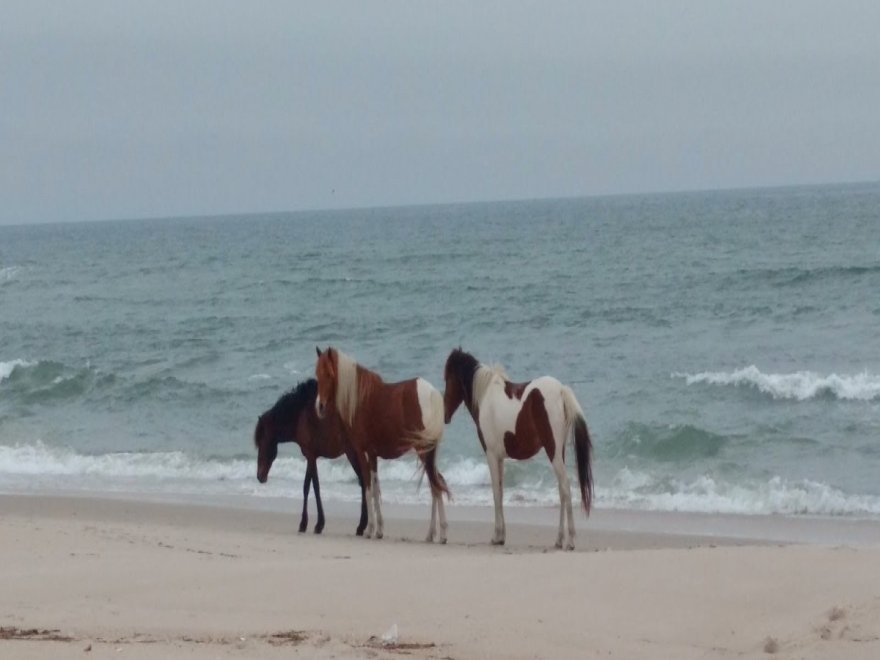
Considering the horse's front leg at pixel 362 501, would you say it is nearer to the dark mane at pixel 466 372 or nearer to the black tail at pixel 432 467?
the black tail at pixel 432 467

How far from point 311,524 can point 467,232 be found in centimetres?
6516

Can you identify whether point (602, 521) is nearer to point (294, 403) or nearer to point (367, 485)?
point (367, 485)

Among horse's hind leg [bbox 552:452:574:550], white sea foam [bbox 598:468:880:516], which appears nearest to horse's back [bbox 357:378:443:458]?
horse's hind leg [bbox 552:452:574:550]

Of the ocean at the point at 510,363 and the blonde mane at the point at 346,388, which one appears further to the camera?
the ocean at the point at 510,363

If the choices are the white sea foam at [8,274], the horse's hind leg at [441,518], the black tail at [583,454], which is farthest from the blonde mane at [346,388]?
the white sea foam at [8,274]

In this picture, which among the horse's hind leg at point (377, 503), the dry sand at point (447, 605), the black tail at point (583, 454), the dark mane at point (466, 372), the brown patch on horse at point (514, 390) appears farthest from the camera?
the horse's hind leg at point (377, 503)

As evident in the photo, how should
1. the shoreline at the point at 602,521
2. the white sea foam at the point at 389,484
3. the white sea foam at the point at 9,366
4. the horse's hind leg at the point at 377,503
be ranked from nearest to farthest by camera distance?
1. the shoreline at the point at 602,521
2. the horse's hind leg at the point at 377,503
3. the white sea foam at the point at 389,484
4. the white sea foam at the point at 9,366

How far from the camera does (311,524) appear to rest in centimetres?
1146

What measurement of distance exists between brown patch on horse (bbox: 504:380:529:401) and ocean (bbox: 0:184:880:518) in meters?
2.89

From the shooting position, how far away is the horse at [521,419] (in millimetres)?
9727

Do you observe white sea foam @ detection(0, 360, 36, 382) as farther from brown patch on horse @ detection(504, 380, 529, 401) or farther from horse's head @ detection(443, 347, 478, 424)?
brown patch on horse @ detection(504, 380, 529, 401)

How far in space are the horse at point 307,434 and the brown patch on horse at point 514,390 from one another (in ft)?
5.19

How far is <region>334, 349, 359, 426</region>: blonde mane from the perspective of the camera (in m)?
10.5

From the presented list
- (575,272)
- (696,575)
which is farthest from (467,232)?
(696,575)
